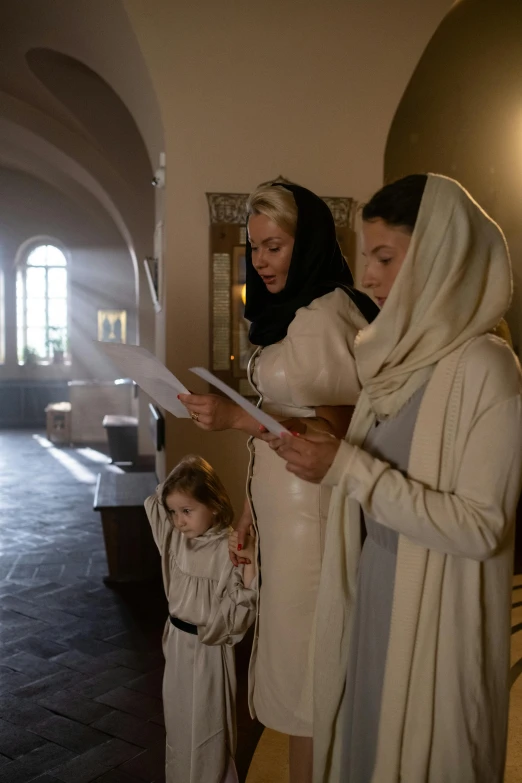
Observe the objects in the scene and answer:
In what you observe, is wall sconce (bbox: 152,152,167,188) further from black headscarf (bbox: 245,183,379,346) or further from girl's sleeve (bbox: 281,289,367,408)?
girl's sleeve (bbox: 281,289,367,408)

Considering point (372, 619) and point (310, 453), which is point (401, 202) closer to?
point (310, 453)

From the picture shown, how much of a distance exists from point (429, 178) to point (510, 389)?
398mm

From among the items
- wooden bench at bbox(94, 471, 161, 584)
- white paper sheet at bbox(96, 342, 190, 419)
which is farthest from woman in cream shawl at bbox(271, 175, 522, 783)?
wooden bench at bbox(94, 471, 161, 584)

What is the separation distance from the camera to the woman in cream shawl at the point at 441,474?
1287 millimetres

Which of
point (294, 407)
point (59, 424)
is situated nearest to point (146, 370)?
point (294, 407)

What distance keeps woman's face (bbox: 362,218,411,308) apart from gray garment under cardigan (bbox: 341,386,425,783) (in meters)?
0.22

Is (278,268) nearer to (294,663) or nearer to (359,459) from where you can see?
(359,459)

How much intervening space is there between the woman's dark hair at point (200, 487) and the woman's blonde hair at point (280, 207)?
31.6 inches

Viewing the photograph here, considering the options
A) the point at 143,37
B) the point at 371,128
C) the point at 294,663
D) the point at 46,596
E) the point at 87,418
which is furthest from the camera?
the point at 87,418

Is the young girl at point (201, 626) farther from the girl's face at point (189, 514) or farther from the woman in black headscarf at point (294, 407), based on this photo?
the woman in black headscarf at point (294, 407)

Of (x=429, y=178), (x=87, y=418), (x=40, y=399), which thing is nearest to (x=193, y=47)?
(x=429, y=178)

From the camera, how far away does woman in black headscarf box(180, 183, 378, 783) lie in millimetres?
1939

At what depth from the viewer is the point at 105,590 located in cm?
488

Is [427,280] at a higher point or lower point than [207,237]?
lower
